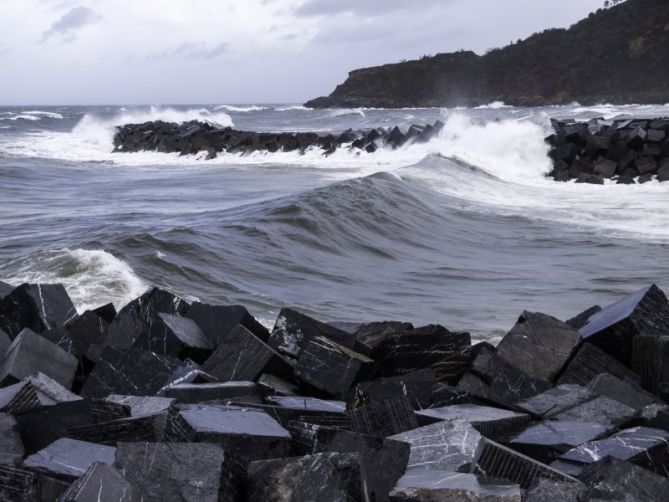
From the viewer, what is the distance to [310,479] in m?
2.88

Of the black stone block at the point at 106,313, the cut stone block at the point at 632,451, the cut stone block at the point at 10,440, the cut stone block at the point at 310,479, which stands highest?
the cut stone block at the point at 310,479

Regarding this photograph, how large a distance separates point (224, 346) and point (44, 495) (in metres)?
2.18

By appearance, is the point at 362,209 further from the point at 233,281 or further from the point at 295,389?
the point at 295,389

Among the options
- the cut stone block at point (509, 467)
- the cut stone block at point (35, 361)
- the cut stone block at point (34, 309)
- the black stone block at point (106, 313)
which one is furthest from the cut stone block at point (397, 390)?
the cut stone block at point (34, 309)

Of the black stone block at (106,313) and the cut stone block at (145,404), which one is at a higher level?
the cut stone block at (145,404)

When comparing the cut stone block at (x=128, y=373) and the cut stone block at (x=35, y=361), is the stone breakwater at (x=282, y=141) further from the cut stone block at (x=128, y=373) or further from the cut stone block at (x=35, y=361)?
the cut stone block at (x=128, y=373)

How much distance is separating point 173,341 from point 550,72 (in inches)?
3722

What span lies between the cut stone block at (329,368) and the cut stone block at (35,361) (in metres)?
1.28

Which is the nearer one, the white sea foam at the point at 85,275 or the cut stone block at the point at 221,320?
the cut stone block at the point at 221,320

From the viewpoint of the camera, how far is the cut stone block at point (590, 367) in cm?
514

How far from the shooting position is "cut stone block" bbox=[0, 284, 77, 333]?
595cm

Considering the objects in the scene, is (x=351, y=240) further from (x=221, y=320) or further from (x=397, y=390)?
(x=397, y=390)

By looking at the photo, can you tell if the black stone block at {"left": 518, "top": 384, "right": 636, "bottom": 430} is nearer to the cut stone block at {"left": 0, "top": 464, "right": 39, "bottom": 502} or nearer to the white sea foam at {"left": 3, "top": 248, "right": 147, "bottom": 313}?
the cut stone block at {"left": 0, "top": 464, "right": 39, "bottom": 502}

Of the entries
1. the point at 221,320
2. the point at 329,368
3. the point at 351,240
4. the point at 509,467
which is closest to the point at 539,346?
the point at 329,368
